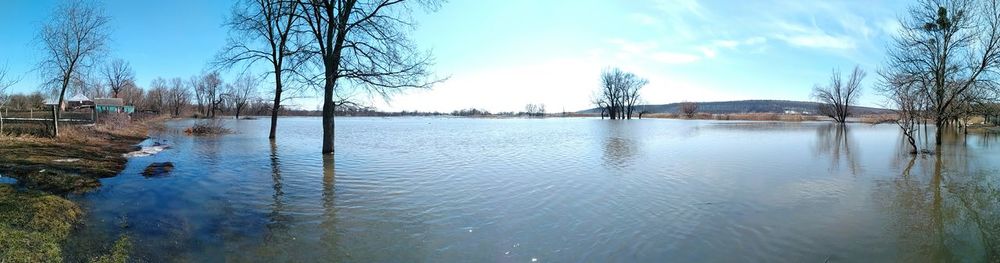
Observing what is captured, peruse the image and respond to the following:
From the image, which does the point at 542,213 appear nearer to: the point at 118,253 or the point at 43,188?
the point at 118,253

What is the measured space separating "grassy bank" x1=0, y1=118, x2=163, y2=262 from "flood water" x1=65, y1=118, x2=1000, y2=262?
245mm

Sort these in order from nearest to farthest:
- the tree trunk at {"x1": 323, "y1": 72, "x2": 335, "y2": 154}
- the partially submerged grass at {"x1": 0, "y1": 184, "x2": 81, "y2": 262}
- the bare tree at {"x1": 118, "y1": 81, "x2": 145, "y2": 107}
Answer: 1. the partially submerged grass at {"x1": 0, "y1": 184, "x2": 81, "y2": 262}
2. the tree trunk at {"x1": 323, "y1": 72, "x2": 335, "y2": 154}
3. the bare tree at {"x1": 118, "y1": 81, "x2": 145, "y2": 107}

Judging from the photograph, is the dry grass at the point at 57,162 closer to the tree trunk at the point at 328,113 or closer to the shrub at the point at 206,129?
the tree trunk at the point at 328,113

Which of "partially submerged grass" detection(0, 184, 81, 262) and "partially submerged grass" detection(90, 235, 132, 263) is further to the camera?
"partially submerged grass" detection(90, 235, 132, 263)

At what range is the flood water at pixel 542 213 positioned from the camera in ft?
16.2

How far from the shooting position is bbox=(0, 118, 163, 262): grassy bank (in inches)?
166

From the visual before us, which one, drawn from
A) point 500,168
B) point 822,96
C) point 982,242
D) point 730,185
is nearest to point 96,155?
point 500,168

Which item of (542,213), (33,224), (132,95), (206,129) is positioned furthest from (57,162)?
(132,95)

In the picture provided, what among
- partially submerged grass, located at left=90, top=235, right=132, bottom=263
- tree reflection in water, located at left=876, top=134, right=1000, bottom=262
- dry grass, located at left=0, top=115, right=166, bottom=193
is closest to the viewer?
partially submerged grass, located at left=90, top=235, right=132, bottom=263

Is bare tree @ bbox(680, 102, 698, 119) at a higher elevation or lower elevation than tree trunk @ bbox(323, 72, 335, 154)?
higher

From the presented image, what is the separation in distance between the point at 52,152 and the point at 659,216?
520 inches

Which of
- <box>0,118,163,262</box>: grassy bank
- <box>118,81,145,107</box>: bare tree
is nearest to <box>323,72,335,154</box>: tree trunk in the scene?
<box>0,118,163,262</box>: grassy bank

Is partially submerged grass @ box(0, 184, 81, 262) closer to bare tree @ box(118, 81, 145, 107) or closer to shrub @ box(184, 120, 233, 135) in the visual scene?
shrub @ box(184, 120, 233, 135)

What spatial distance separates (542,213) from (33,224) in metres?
5.72
